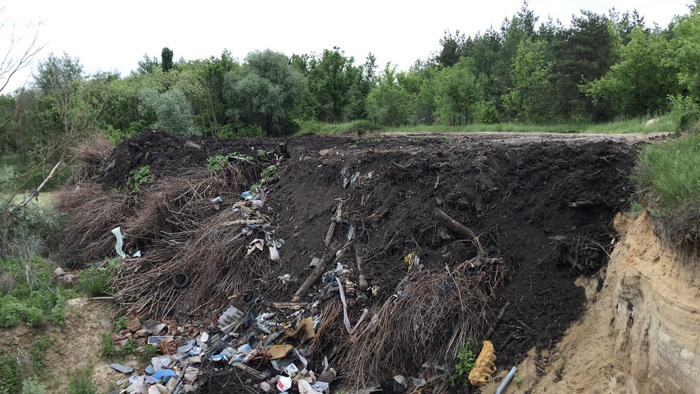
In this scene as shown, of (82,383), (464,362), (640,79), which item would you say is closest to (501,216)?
(464,362)

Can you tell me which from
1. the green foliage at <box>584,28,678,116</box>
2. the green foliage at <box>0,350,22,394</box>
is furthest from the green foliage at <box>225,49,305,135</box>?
the green foliage at <box>0,350,22,394</box>

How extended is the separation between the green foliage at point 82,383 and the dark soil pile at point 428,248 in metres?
1.45

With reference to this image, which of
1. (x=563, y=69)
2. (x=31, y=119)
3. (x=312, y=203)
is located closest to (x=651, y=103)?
(x=563, y=69)

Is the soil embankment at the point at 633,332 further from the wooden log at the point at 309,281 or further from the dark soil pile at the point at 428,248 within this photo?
the wooden log at the point at 309,281

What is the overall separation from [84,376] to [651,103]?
26673mm

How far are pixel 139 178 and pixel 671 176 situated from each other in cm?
1013

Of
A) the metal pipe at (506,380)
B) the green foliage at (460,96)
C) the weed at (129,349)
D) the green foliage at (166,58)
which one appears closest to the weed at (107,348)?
the weed at (129,349)

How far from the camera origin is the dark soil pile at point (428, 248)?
4.56 m

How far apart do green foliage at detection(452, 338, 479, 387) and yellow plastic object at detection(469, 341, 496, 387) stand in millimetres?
64

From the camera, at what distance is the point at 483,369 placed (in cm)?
423

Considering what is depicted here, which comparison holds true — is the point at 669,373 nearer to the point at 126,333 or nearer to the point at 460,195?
the point at 460,195

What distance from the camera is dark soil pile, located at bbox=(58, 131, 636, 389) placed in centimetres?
456

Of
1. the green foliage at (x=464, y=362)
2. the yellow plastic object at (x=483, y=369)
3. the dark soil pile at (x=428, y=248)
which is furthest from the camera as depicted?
the dark soil pile at (x=428, y=248)

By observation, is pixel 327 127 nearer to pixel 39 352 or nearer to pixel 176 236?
pixel 176 236
